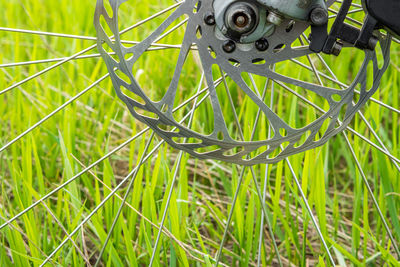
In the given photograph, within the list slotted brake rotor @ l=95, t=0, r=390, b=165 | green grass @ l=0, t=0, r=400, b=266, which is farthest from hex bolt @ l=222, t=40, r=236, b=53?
green grass @ l=0, t=0, r=400, b=266

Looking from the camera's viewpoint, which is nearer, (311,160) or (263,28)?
(263,28)

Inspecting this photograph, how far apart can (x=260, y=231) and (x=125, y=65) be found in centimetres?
40

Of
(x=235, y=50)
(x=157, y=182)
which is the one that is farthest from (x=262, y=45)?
(x=157, y=182)

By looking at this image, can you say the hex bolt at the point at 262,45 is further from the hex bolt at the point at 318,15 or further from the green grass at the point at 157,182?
the green grass at the point at 157,182

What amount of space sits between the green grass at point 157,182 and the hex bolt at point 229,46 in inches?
12.7

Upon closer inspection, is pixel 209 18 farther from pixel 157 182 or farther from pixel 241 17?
pixel 157 182

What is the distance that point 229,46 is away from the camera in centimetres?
80

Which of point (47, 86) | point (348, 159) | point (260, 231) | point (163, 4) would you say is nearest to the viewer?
point (260, 231)

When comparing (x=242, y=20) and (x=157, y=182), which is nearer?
(x=242, y=20)

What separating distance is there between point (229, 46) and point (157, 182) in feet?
1.92

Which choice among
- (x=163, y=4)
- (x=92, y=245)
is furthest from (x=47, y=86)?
(x=163, y=4)

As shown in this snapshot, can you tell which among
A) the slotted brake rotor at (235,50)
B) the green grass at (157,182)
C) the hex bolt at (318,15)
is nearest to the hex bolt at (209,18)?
the slotted brake rotor at (235,50)

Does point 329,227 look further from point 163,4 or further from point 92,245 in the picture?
point 163,4

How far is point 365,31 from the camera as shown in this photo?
76cm
